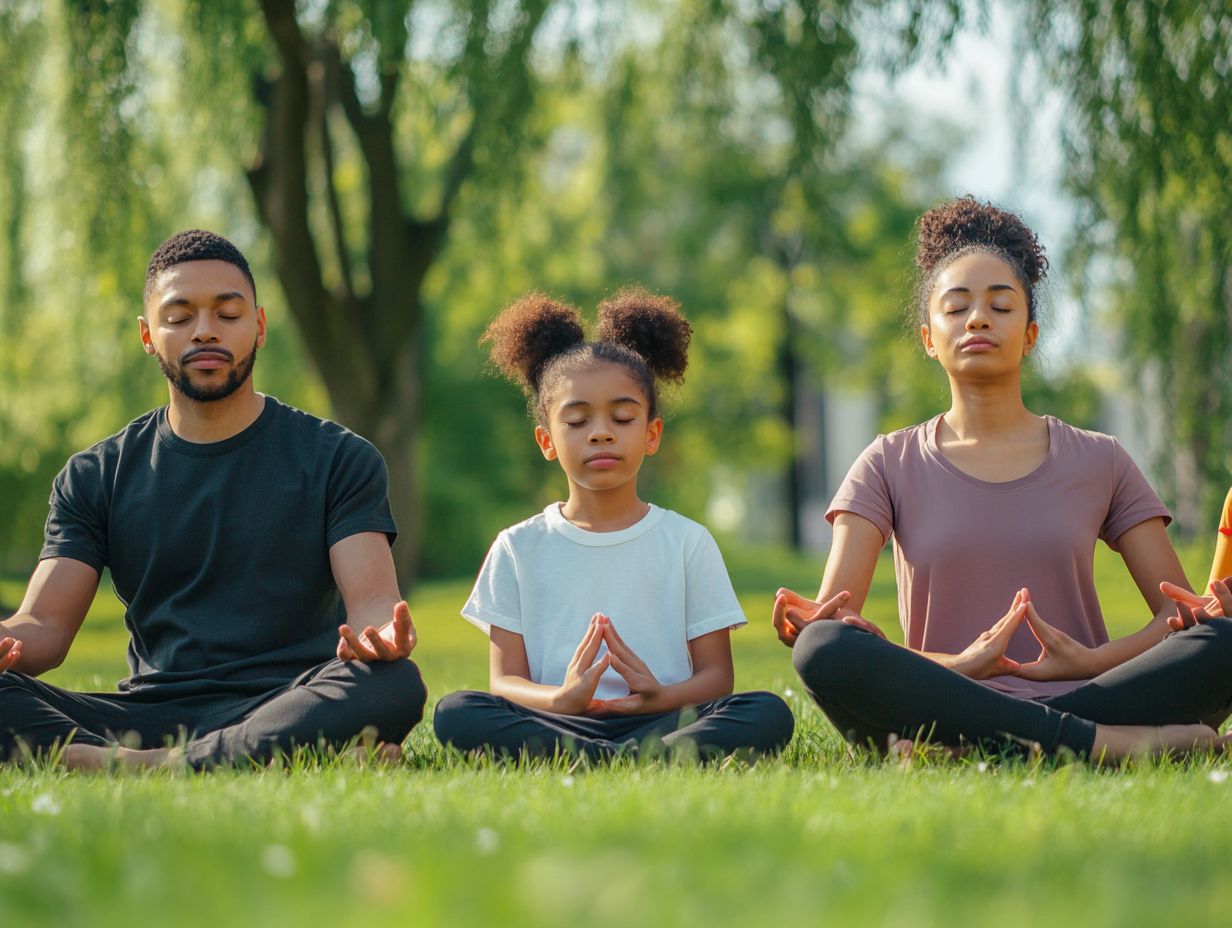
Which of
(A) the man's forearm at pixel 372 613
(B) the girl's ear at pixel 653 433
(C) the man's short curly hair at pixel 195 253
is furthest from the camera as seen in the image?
(B) the girl's ear at pixel 653 433

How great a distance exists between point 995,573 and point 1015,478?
292 millimetres

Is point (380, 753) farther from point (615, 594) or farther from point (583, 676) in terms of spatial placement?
point (615, 594)

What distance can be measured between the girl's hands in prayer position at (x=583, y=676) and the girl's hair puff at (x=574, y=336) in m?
0.87

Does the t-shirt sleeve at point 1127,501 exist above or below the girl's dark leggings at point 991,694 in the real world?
above

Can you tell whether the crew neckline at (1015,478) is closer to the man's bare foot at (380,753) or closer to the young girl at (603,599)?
the young girl at (603,599)

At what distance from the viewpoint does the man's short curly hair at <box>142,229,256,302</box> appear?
449 cm

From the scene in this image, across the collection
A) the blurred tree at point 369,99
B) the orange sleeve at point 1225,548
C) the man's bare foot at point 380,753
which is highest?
the blurred tree at point 369,99

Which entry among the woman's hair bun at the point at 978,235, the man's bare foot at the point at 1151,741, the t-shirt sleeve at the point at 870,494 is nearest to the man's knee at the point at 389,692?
the t-shirt sleeve at the point at 870,494

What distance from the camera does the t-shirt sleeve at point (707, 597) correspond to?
14.5 ft

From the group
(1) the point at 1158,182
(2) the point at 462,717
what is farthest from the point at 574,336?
(1) the point at 1158,182

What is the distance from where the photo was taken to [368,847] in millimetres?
2660

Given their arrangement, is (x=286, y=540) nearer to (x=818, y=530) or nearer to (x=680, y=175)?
(x=680, y=175)

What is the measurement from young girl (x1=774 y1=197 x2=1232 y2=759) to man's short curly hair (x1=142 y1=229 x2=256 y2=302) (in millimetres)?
1892

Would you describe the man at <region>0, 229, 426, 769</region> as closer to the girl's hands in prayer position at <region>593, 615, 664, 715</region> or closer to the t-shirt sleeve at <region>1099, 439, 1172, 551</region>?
the girl's hands in prayer position at <region>593, 615, 664, 715</region>
